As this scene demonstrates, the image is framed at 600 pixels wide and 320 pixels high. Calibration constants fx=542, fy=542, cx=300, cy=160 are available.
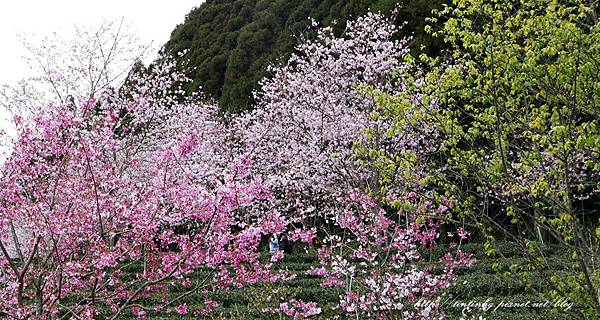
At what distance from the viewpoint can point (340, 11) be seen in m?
17.5

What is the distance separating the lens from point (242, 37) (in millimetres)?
21688

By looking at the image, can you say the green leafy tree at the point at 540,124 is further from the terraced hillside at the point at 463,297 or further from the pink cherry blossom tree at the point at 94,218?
the terraced hillside at the point at 463,297

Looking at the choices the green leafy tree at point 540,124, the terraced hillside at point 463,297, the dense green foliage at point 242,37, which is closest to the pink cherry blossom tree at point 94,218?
the green leafy tree at point 540,124

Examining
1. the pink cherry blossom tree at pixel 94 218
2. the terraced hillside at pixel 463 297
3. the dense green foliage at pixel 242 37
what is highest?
the dense green foliage at pixel 242 37

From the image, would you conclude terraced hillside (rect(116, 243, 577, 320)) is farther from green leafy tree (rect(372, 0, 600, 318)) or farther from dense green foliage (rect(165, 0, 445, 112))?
dense green foliage (rect(165, 0, 445, 112))

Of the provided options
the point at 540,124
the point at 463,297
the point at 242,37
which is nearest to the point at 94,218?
the point at 540,124

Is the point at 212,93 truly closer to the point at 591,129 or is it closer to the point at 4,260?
the point at 4,260

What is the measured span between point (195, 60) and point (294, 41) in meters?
6.27

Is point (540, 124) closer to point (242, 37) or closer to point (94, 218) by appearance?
point (94, 218)

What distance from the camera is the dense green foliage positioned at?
18.8 meters

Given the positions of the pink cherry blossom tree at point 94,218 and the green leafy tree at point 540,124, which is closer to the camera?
the green leafy tree at point 540,124

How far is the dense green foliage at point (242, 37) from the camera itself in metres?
18.8


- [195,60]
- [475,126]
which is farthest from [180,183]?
[195,60]

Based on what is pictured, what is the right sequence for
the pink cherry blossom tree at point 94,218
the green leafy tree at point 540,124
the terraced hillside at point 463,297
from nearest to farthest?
the green leafy tree at point 540,124 < the pink cherry blossom tree at point 94,218 < the terraced hillside at point 463,297
